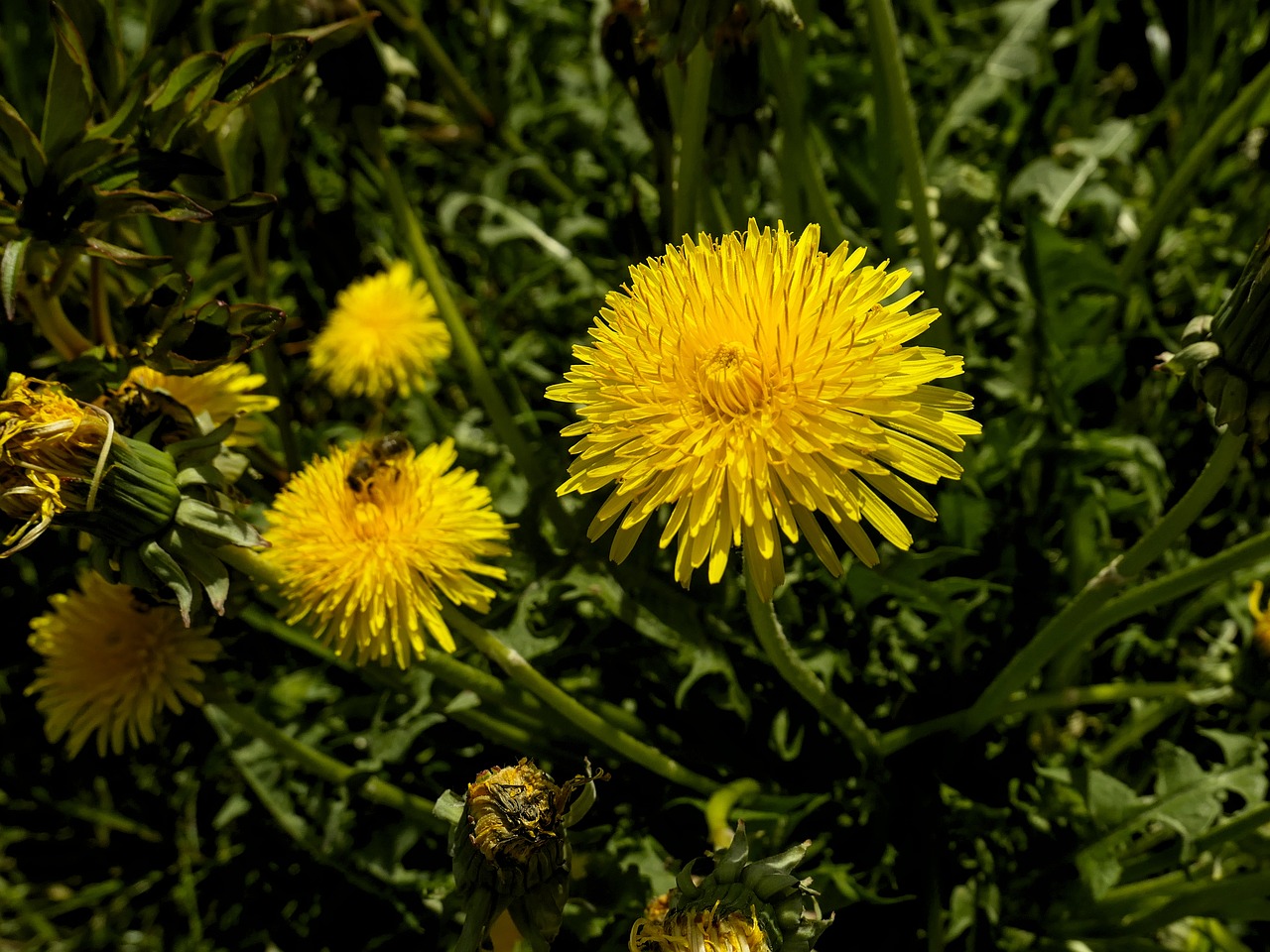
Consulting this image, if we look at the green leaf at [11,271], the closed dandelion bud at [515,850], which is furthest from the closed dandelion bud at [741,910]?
the green leaf at [11,271]

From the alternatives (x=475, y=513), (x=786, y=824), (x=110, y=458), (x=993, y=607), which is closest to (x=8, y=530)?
(x=110, y=458)

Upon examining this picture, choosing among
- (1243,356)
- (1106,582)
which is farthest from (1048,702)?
(1243,356)

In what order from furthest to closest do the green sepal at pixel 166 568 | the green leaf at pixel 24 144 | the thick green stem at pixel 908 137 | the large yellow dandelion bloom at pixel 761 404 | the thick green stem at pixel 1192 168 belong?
the thick green stem at pixel 1192 168 < the thick green stem at pixel 908 137 < the green leaf at pixel 24 144 < the green sepal at pixel 166 568 < the large yellow dandelion bloom at pixel 761 404

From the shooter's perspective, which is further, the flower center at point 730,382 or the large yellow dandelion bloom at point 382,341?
the large yellow dandelion bloom at point 382,341

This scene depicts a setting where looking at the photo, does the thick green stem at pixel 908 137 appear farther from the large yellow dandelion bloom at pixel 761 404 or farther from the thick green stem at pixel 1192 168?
the large yellow dandelion bloom at pixel 761 404

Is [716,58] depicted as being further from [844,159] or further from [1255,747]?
[1255,747]

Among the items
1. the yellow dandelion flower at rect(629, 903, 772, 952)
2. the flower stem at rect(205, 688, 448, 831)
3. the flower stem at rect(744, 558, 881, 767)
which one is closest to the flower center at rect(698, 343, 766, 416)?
the flower stem at rect(744, 558, 881, 767)

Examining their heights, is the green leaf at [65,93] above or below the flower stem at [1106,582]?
below

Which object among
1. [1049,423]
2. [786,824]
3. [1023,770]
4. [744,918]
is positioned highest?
[1049,423]
